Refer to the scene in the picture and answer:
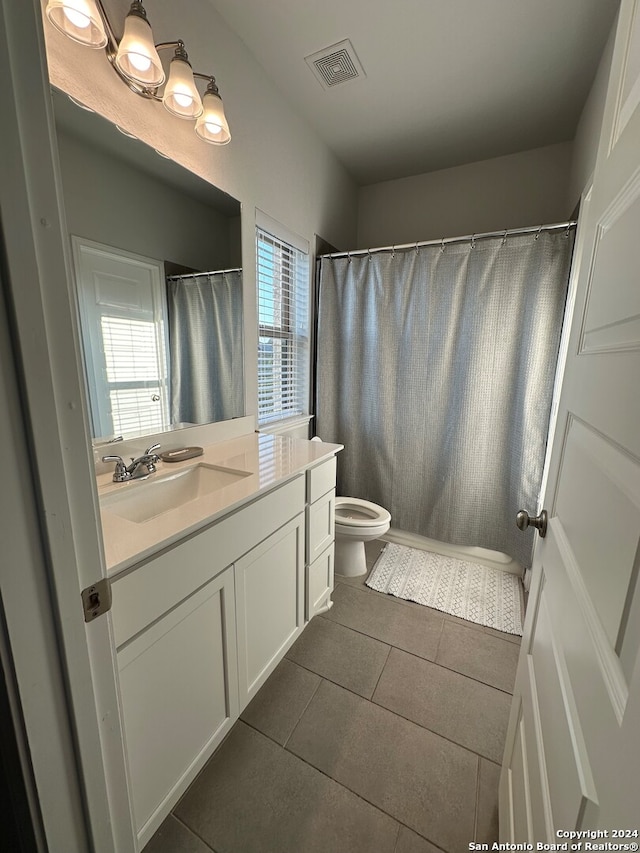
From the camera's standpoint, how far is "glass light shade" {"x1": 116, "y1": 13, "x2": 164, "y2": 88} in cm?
101

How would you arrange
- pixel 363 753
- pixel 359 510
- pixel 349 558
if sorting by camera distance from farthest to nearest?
pixel 359 510 < pixel 349 558 < pixel 363 753

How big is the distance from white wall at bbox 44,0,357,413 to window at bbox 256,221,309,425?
11 centimetres

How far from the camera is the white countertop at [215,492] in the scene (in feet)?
2.56

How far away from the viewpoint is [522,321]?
1931mm

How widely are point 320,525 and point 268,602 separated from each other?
1.38ft

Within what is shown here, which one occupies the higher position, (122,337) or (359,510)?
(122,337)

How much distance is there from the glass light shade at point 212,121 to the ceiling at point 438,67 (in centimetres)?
48

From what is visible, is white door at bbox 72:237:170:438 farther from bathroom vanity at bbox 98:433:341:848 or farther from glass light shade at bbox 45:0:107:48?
glass light shade at bbox 45:0:107:48

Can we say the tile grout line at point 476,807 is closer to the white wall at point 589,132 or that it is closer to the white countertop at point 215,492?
the white countertop at point 215,492

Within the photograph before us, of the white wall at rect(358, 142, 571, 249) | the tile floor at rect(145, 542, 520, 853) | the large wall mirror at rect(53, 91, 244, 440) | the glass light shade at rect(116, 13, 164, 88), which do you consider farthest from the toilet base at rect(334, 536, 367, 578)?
the white wall at rect(358, 142, 571, 249)

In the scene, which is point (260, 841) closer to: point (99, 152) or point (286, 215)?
point (99, 152)

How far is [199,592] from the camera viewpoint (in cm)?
94

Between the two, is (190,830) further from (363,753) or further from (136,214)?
(136,214)

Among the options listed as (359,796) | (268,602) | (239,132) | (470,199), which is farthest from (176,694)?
(470,199)
